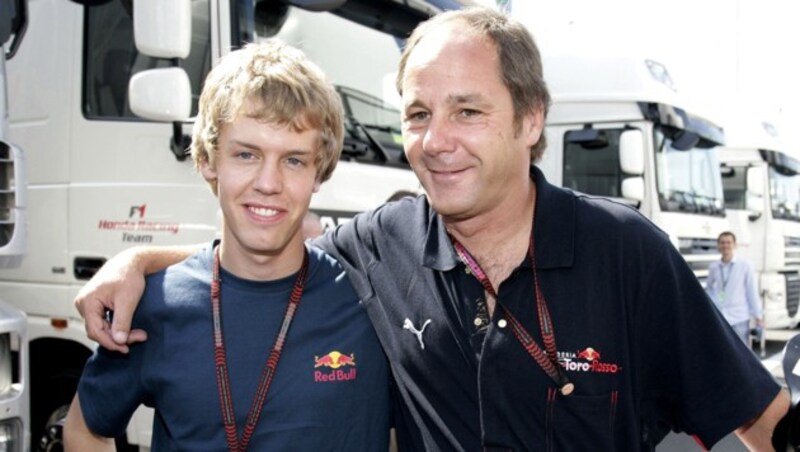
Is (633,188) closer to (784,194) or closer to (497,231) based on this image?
(497,231)

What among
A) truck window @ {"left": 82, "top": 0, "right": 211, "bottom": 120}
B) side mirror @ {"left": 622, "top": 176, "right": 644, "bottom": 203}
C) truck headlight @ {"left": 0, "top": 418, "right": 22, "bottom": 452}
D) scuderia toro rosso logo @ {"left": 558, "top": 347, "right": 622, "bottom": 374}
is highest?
truck window @ {"left": 82, "top": 0, "right": 211, "bottom": 120}

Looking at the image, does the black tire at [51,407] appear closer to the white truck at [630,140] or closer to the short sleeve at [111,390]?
the short sleeve at [111,390]

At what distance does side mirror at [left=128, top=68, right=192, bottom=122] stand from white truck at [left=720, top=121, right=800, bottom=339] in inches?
394

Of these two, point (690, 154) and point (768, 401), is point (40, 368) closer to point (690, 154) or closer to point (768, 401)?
point (768, 401)

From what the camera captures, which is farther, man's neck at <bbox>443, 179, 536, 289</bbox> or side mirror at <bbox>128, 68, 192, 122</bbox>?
side mirror at <bbox>128, 68, 192, 122</bbox>

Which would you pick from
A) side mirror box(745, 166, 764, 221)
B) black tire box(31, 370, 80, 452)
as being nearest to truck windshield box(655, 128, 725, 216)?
side mirror box(745, 166, 764, 221)

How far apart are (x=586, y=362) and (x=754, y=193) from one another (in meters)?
11.1

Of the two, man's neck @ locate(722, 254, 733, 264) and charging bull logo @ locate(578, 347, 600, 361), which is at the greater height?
charging bull logo @ locate(578, 347, 600, 361)

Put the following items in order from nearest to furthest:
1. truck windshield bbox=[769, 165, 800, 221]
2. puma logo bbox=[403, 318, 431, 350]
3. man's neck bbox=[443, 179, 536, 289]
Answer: puma logo bbox=[403, 318, 431, 350] → man's neck bbox=[443, 179, 536, 289] → truck windshield bbox=[769, 165, 800, 221]

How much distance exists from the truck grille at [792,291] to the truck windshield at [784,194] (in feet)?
2.93

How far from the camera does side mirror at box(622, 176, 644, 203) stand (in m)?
7.77

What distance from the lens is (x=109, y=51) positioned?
4180 mm

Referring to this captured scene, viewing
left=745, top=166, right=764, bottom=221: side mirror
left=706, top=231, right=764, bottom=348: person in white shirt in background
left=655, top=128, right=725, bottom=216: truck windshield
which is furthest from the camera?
left=745, top=166, right=764, bottom=221: side mirror

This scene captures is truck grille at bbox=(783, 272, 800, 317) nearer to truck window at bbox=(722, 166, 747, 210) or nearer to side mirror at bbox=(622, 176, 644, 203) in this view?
truck window at bbox=(722, 166, 747, 210)
